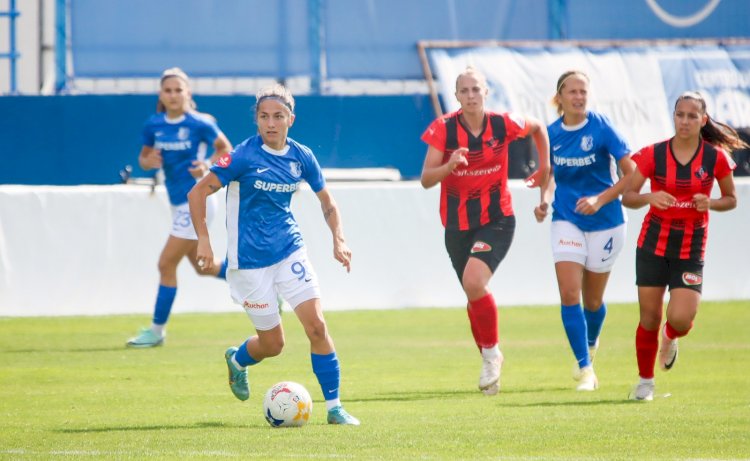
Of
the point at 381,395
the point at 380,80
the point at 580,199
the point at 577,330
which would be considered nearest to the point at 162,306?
the point at 381,395

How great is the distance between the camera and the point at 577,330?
33.9 feet

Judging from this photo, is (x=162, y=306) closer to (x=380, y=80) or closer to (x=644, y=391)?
(x=644, y=391)

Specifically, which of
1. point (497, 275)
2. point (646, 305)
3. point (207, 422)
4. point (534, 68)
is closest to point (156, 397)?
point (207, 422)

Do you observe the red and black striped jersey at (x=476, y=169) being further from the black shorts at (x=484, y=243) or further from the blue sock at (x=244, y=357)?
the blue sock at (x=244, y=357)

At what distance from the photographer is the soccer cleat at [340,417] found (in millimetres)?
8219

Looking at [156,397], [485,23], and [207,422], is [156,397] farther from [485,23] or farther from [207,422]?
[485,23]

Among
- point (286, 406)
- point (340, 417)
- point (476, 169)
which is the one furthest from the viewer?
point (476, 169)

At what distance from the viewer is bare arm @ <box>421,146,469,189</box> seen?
31.2ft

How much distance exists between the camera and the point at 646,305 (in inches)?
365

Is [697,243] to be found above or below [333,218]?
below

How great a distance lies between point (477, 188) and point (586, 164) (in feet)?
2.65

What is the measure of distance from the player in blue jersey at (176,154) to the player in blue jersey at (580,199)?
3.75 metres

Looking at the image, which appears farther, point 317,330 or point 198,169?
point 198,169

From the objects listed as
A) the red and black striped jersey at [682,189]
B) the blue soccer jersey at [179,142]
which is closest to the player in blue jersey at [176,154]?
the blue soccer jersey at [179,142]
